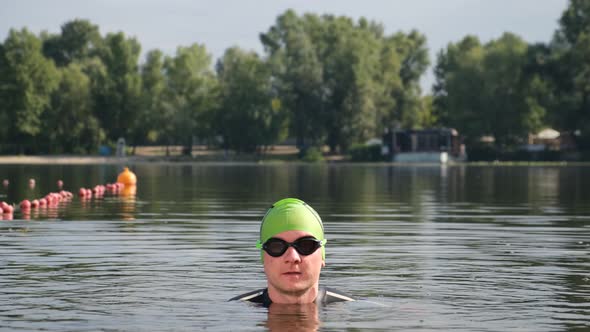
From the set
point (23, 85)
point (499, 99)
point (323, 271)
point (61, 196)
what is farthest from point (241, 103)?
point (323, 271)

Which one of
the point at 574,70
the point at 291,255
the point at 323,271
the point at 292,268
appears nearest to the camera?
the point at 291,255

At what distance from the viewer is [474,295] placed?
77.4 feet

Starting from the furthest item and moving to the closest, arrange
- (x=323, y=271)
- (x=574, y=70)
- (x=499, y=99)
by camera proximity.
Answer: (x=499, y=99)
(x=574, y=70)
(x=323, y=271)

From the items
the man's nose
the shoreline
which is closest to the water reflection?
the man's nose

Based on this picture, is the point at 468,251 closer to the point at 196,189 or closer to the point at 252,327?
the point at 252,327

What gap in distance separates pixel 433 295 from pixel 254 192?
49395mm

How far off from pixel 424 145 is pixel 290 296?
179 meters

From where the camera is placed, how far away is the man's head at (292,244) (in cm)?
1842

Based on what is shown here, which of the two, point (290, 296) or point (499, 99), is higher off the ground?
point (499, 99)

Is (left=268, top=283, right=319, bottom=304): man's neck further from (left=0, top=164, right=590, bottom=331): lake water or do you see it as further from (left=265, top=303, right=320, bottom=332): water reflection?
(left=0, top=164, right=590, bottom=331): lake water

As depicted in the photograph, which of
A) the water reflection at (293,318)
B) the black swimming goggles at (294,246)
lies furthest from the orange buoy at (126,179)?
the black swimming goggles at (294,246)

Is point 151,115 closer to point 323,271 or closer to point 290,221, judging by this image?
point 323,271

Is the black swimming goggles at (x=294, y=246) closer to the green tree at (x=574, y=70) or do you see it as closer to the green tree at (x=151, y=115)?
the green tree at (x=574, y=70)

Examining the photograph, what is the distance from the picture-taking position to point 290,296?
757 inches
